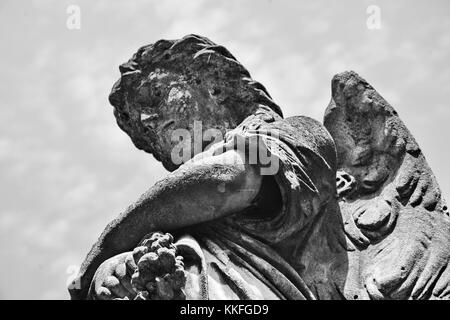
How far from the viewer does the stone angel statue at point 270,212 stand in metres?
8.38

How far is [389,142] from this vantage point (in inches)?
381

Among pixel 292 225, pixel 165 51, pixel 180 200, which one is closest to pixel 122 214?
pixel 180 200

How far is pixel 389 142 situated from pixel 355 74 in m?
0.58

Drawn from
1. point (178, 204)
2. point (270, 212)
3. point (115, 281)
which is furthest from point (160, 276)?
point (270, 212)

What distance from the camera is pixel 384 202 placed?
30.7 ft

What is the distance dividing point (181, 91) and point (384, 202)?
1.67m

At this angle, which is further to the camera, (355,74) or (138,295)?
(355,74)

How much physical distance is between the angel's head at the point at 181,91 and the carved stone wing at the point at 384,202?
61 cm

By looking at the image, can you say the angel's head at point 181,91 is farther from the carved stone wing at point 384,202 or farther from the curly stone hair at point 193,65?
the carved stone wing at point 384,202

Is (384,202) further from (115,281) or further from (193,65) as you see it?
(115,281)

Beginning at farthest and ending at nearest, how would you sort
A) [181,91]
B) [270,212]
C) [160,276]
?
[181,91] → [270,212] → [160,276]

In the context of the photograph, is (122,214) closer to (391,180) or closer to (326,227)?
(326,227)

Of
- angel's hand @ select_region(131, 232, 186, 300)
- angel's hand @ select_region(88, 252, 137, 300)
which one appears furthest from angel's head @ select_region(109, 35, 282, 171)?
angel's hand @ select_region(131, 232, 186, 300)

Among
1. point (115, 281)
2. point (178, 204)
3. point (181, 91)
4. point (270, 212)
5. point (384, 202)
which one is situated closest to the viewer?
point (115, 281)
